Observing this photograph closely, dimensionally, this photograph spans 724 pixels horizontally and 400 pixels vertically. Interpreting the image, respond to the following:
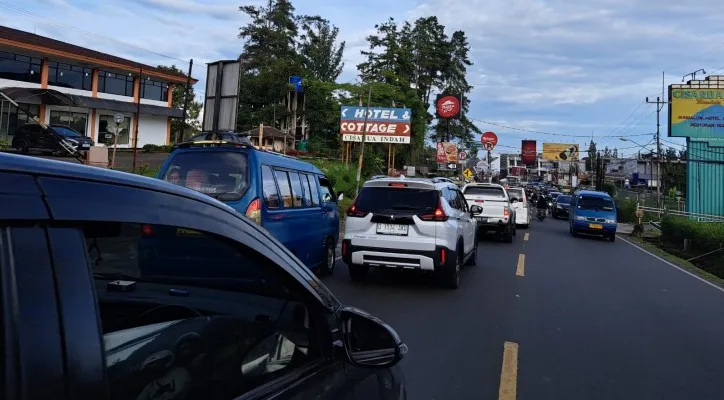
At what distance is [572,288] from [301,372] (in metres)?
8.79

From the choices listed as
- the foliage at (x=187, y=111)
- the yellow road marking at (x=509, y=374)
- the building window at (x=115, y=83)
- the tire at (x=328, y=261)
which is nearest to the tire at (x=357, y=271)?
the tire at (x=328, y=261)

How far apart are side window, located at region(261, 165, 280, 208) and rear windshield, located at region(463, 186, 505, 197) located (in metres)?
12.3

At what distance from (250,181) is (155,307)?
16.1ft

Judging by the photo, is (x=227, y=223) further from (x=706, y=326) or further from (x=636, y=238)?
(x=636, y=238)

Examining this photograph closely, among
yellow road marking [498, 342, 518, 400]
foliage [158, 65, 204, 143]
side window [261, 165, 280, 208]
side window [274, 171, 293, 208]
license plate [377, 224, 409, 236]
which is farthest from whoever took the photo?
foliage [158, 65, 204, 143]

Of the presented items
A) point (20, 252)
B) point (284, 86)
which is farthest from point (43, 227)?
point (284, 86)

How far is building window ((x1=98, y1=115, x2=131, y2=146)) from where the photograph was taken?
37.1m

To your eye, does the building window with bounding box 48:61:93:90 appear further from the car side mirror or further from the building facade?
the car side mirror

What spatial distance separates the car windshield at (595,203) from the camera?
21.6 meters

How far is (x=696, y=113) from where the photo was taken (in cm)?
3409

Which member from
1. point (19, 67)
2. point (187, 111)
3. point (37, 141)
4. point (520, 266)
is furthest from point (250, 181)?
point (187, 111)

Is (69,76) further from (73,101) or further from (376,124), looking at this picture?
(376,124)

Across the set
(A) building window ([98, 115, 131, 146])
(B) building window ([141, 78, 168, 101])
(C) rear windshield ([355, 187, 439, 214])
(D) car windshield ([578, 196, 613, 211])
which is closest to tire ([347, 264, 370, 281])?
(C) rear windshield ([355, 187, 439, 214])

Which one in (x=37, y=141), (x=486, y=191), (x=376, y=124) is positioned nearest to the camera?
(x=486, y=191)
